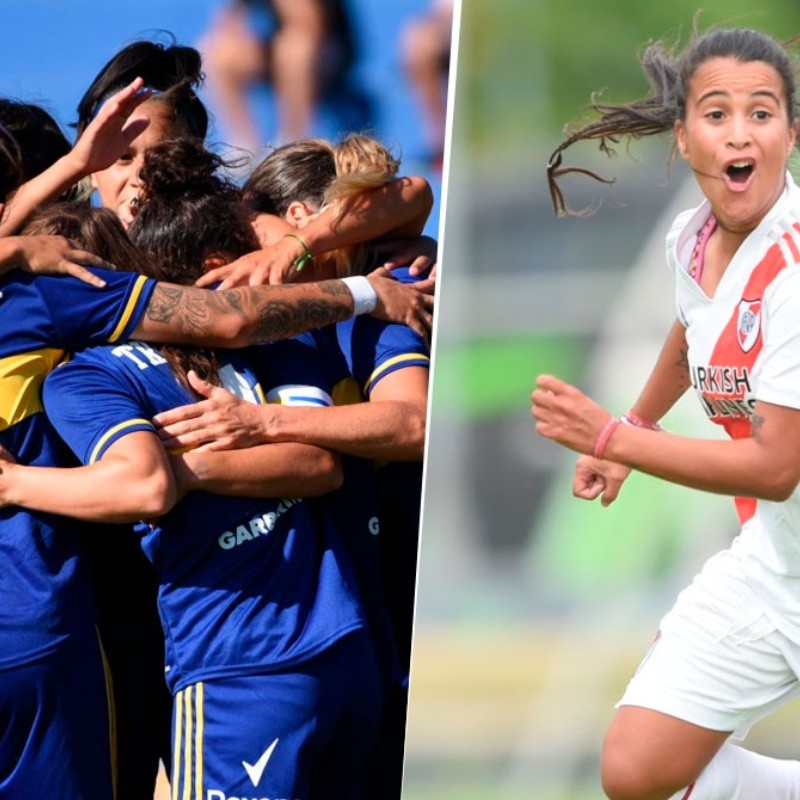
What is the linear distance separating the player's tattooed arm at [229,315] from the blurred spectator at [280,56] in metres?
0.77

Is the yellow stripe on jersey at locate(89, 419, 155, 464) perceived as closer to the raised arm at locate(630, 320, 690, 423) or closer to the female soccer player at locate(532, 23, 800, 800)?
the female soccer player at locate(532, 23, 800, 800)

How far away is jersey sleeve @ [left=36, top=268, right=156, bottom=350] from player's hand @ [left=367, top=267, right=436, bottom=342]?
0.55 m

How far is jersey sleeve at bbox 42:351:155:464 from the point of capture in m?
3.13

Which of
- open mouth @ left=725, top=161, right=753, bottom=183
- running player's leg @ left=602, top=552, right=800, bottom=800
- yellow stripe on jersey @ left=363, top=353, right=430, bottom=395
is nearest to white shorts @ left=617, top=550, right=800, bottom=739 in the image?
running player's leg @ left=602, top=552, right=800, bottom=800

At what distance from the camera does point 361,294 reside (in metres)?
3.50

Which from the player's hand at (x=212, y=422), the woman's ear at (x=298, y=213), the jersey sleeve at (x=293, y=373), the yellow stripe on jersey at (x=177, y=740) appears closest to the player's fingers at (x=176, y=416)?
the player's hand at (x=212, y=422)

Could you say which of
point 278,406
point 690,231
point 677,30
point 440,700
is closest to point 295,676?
point 440,700

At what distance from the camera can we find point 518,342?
3113 mm

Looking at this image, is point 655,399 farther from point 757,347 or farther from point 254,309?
point 254,309

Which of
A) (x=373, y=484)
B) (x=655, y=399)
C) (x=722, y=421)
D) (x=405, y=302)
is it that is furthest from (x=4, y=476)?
(x=722, y=421)

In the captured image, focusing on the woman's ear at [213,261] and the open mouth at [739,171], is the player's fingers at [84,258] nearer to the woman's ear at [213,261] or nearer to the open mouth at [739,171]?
the woman's ear at [213,261]

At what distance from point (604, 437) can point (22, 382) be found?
1230 millimetres

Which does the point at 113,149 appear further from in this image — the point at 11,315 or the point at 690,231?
the point at 690,231

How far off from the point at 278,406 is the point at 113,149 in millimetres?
712
